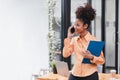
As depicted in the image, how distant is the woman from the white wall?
895mm

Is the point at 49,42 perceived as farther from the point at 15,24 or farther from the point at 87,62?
the point at 87,62

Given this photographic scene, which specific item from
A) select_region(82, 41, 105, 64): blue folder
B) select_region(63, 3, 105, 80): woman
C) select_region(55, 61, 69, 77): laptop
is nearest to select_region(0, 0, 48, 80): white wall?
select_region(55, 61, 69, 77): laptop

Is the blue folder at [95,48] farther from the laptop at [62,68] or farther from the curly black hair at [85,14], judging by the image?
the laptop at [62,68]

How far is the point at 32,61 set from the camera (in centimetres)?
359

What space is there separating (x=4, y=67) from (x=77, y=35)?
1010 millimetres

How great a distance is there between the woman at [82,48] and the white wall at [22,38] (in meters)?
0.90

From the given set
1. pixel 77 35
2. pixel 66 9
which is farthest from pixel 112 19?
pixel 77 35

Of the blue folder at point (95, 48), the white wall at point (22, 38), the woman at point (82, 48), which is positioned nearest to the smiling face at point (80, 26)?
the woman at point (82, 48)

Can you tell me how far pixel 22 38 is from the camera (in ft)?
10.7

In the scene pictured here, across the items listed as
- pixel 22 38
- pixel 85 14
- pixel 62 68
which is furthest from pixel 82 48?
pixel 22 38

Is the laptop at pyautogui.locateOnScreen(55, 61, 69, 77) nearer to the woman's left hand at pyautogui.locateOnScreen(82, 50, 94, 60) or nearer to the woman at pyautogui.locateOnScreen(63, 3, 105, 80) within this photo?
the woman at pyautogui.locateOnScreen(63, 3, 105, 80)

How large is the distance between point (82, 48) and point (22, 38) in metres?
1.27

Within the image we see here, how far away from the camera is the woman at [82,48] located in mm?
2113

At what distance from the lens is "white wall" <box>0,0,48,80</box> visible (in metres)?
2.83
